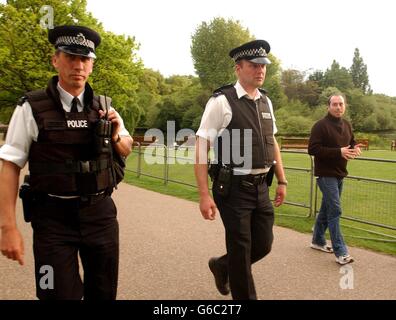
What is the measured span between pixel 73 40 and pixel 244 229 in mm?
1931

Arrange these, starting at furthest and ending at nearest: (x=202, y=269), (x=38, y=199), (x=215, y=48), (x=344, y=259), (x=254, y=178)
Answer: (x=215, y=48) → (x=344, y=259) → (x=202, y=269) → (x=254, y=178) → (x=38, y=199)

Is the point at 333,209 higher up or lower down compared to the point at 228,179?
lower down

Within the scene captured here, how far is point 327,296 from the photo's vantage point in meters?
4.02

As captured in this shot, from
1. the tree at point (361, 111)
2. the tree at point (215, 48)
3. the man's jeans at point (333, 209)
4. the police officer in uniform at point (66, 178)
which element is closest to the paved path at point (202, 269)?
the man's jeans at point (333, 209)

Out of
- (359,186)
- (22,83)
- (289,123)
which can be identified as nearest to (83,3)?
(22,83)

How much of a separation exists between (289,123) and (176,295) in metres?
47.1

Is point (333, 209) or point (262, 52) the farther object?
point (333, 209)

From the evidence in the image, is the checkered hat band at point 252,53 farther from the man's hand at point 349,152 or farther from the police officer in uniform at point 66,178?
the man's hand at point 349,152

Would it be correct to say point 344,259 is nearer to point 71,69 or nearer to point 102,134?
point 102,134

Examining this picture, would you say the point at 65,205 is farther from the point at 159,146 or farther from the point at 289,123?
the point at 289,123

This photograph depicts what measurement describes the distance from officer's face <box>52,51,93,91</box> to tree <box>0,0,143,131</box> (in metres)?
19.1

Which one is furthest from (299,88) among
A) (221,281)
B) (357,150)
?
(221,281)

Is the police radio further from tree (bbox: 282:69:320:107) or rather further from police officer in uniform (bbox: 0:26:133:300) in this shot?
tree (bbox: 282:69:320:107)

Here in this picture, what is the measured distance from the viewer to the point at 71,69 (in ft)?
8.95
